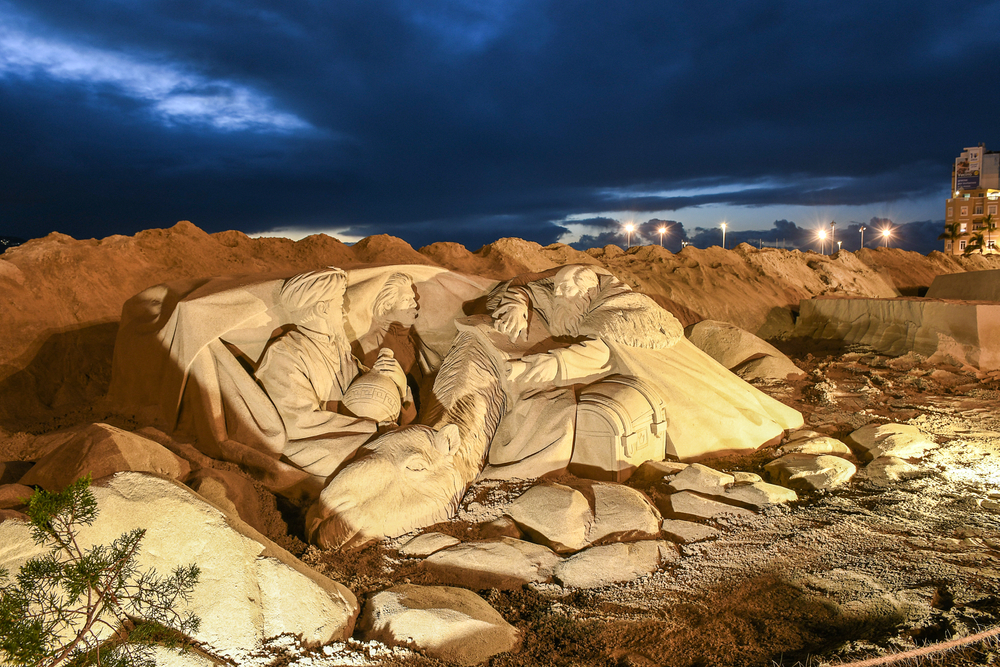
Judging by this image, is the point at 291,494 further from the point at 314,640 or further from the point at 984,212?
the point at 984,212

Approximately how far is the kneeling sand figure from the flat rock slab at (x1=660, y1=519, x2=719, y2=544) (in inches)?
37.5

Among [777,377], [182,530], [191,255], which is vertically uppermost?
[191,255]

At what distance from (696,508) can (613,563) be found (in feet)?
2.96

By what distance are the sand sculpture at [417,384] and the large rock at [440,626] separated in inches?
29.8

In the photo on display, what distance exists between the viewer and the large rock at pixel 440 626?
2.28 meters

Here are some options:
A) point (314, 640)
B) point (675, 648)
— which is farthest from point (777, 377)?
point (314, 640)

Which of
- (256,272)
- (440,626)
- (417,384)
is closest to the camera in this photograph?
(440,626)

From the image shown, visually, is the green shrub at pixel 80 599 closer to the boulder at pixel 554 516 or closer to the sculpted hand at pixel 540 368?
the boulder at pixel 554 516

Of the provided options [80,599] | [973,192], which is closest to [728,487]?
[80,599]

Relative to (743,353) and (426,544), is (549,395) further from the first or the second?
(743,353)

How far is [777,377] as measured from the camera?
727 cm

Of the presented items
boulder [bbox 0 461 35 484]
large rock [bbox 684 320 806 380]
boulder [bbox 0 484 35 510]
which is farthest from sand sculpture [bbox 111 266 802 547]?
large rock [bbox 684 320 806 380]

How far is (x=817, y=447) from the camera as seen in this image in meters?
4.55

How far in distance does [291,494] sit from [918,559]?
3476 millimetres
